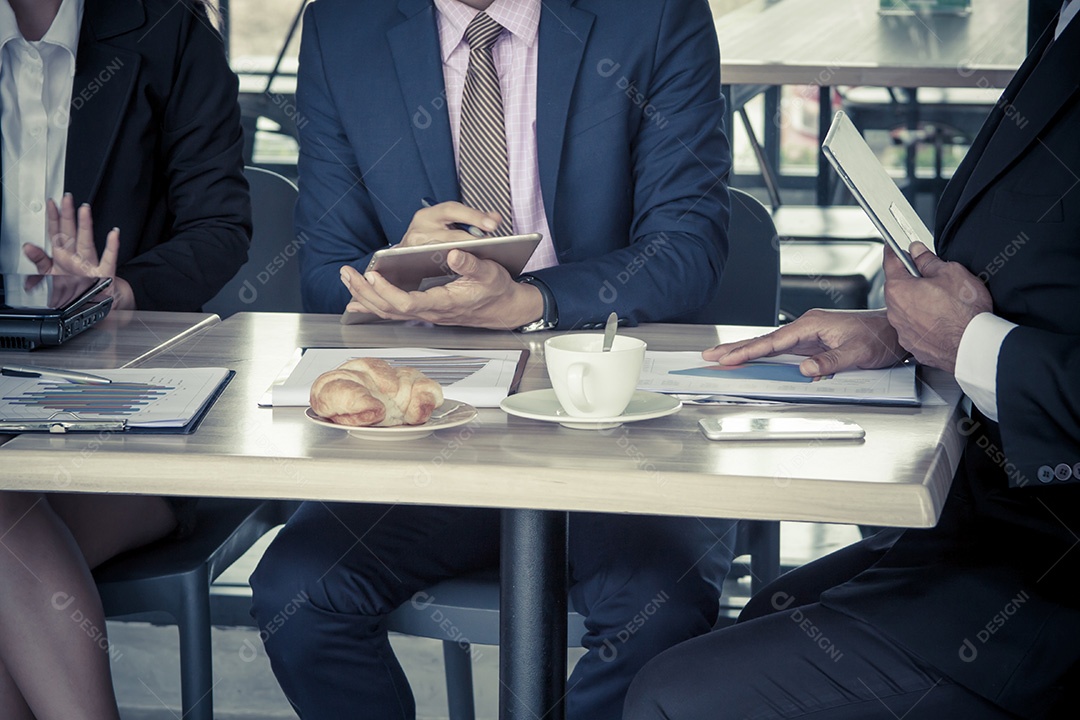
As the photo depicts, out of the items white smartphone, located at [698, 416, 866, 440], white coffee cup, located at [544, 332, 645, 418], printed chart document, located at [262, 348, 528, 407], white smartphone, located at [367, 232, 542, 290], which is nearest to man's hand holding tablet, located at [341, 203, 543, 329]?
white smartphone, located at [367, 232, 542, 290]

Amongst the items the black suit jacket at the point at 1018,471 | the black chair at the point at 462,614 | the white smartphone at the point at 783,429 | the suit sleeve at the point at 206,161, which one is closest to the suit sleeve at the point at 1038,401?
the black suit jacket at the point at 1018,471

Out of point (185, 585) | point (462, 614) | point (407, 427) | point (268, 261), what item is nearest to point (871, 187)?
point (407, 427)

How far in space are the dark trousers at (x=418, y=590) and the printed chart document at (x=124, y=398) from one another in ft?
1.00

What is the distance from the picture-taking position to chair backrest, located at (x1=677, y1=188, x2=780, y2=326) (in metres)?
1.98

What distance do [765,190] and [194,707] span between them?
9.43 feet

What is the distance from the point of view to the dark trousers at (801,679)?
1.13 m

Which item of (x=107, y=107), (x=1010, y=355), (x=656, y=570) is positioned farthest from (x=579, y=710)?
(x=107, y=107)

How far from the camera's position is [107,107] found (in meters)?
1.98

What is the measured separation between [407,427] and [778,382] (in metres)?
0.40

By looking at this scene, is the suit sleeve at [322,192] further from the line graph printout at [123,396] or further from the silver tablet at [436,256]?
the line graph printout at [123,396]

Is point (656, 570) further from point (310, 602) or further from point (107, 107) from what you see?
point (107, 107)

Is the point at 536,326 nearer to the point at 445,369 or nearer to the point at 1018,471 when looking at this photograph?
the point at 445,369

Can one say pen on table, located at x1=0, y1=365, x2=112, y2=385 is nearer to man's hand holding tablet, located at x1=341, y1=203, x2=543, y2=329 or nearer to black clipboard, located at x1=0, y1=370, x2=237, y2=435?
black clipboard, located at x1=0, y1=370, x2=237, y2=435

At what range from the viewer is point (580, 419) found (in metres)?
1.05
